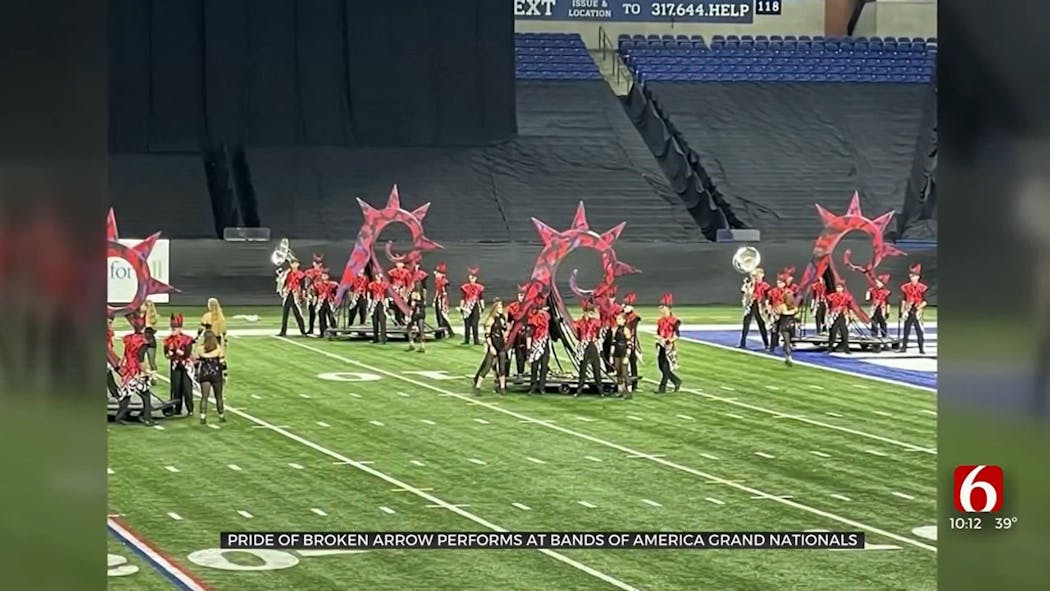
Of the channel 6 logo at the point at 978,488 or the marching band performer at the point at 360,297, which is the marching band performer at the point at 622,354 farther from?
the channel 6 logo at the point at 978,488

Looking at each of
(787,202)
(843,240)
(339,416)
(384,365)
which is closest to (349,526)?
(339,416)

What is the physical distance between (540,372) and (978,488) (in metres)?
13.5

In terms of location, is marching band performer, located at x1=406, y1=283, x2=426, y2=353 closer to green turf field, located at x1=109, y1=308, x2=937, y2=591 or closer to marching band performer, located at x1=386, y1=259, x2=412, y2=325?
marching band performer, located at x1=386, y1=259, x2=412, y2=325

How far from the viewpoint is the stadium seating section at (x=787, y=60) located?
44.3 metres

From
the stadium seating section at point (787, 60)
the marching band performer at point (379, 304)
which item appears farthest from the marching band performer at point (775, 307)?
the stadium seating section at point (787, 60)

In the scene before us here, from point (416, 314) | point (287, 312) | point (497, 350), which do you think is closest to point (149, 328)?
point (497, 350)

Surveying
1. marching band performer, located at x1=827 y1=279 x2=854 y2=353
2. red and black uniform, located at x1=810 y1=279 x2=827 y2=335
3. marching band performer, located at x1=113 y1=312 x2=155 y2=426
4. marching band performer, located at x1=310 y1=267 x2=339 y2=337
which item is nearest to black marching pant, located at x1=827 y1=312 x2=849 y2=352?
marching band performer, located at x1=827 y1=279 x2=854 y2=353

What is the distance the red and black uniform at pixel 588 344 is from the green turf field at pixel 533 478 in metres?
0.36

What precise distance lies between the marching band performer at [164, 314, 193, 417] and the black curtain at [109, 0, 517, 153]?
1715cm

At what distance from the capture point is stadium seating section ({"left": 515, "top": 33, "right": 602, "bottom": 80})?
1724 inches

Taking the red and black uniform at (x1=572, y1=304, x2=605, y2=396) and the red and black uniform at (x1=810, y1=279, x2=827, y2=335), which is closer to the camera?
the red and black uniform at (x1=572, y1=304, x2=605, y2=396)

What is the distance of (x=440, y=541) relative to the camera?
10.6m

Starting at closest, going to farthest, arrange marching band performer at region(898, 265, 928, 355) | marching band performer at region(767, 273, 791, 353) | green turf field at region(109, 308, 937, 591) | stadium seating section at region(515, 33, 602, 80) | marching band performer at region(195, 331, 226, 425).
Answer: green turf field at region(109, 308, 937, 591), marching band performer at region(195, 331, 226, 425), marching band performer at region(767, 273, 791, 353), marching band performer at region(898, 265, 928, 355), stadium seating section at region(515, 33, 602, 80)

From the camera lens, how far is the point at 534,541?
1074cm
